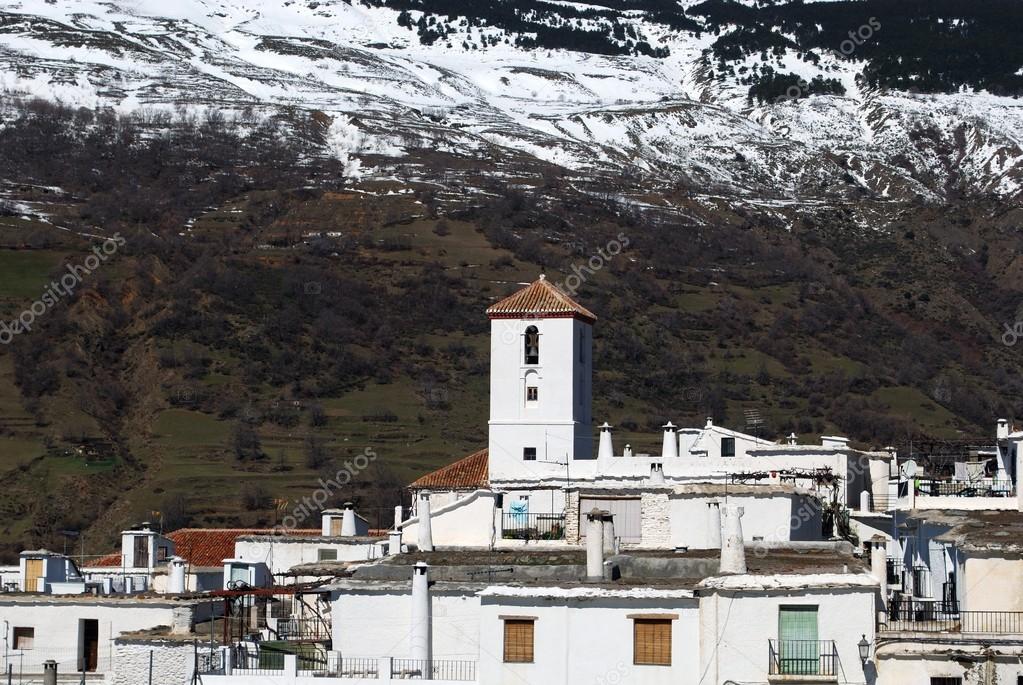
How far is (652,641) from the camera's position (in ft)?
106

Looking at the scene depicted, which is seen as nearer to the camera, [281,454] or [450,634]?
[450,634]

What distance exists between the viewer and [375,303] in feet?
565

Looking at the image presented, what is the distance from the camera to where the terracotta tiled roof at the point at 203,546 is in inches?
2613

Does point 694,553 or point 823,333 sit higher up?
point 823,333

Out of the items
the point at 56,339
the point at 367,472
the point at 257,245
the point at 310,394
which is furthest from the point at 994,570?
the point at 257,245

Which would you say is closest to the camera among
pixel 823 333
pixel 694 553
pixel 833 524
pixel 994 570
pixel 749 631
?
pixel 749 631

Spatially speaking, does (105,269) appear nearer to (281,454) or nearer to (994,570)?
(281,454)

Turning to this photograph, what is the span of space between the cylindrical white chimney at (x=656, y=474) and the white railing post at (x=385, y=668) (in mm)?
15165

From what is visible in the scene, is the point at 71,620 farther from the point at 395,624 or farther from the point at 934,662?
the point at 934,662

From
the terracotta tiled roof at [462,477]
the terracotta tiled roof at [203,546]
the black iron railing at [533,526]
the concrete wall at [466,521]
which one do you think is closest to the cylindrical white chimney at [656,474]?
the concrete wall at [466,521]

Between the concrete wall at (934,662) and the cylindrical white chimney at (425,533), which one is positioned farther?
the cylindrical white chimney at (425,533)

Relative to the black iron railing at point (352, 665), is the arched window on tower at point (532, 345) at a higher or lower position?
higher

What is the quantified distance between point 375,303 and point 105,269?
22231 millimetres

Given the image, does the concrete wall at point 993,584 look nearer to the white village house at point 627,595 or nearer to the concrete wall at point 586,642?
the white village house at point 627,595
